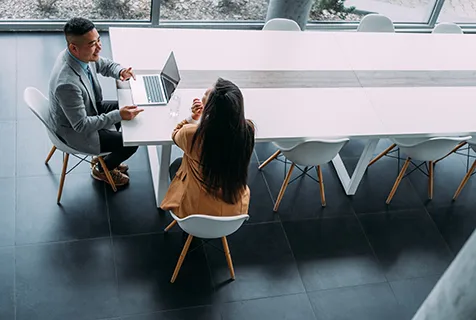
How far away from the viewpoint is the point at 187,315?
3.32 m

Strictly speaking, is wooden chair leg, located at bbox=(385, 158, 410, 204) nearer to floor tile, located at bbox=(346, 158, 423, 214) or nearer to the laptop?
floor tile, located at bbox=(346, 158, 423, 214)

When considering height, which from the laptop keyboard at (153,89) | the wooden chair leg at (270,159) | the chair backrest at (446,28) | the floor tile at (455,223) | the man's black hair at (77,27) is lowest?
the floor tile at (455,223)

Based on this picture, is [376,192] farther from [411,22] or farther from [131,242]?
[411,22]

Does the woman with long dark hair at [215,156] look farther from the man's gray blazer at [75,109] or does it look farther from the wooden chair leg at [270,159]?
the wooden chair leg at [270,159]

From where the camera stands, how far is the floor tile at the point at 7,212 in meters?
3.51

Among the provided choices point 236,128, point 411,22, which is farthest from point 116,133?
point 411,22

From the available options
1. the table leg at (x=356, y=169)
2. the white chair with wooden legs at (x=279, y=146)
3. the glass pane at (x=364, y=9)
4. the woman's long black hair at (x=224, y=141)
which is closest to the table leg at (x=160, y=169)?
the woman's long black hair at (x=224, y=141)

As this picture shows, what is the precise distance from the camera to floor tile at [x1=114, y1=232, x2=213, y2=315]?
3354mm

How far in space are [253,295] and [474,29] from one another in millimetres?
4418

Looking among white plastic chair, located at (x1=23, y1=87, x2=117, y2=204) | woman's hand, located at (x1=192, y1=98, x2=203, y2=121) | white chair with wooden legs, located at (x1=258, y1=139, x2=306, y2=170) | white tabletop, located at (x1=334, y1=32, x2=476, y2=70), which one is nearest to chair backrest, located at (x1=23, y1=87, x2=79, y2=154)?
white plastic chair, located at (x1=23, y1=87, x2=117, y2=204)

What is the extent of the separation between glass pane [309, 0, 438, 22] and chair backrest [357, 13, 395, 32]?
110 cm

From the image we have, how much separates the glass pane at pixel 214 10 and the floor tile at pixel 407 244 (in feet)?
8.15

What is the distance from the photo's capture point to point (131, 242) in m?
3.64

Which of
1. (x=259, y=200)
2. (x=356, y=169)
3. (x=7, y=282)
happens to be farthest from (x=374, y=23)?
(x=7, y=282)
